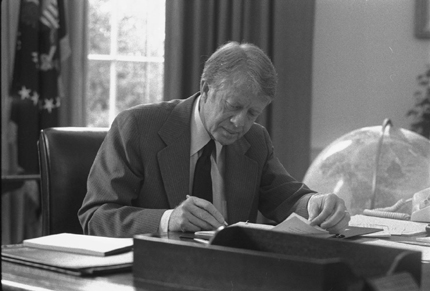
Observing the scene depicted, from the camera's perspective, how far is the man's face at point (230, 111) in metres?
2.30

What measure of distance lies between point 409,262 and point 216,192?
1388 mm

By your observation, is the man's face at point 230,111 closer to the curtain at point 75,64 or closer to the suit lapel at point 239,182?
the suit lapel at point 239,182

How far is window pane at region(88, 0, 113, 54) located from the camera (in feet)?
15.4

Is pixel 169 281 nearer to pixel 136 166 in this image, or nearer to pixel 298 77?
pixel 136 166

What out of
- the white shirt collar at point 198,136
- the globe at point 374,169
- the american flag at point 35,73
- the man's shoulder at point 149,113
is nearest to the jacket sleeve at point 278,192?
the white shirt collar at point 198,136

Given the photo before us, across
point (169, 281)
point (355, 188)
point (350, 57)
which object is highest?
point (350, 57)

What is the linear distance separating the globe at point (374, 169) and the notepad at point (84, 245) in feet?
6.52

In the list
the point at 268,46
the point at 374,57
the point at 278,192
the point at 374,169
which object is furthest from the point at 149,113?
the point at 374,57

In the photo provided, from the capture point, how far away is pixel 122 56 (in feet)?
15.9

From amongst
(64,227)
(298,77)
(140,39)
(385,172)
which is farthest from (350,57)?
(64,227)

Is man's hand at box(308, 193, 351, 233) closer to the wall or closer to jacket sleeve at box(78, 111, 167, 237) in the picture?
jacket sleeve at box(78, 111, 167, 237)

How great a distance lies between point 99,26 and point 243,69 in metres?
2.62

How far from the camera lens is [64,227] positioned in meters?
2.27

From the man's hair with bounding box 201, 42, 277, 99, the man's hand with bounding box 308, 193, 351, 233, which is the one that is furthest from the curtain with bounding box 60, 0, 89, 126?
the man's hand with bounding box 308, 193, 351, 233
